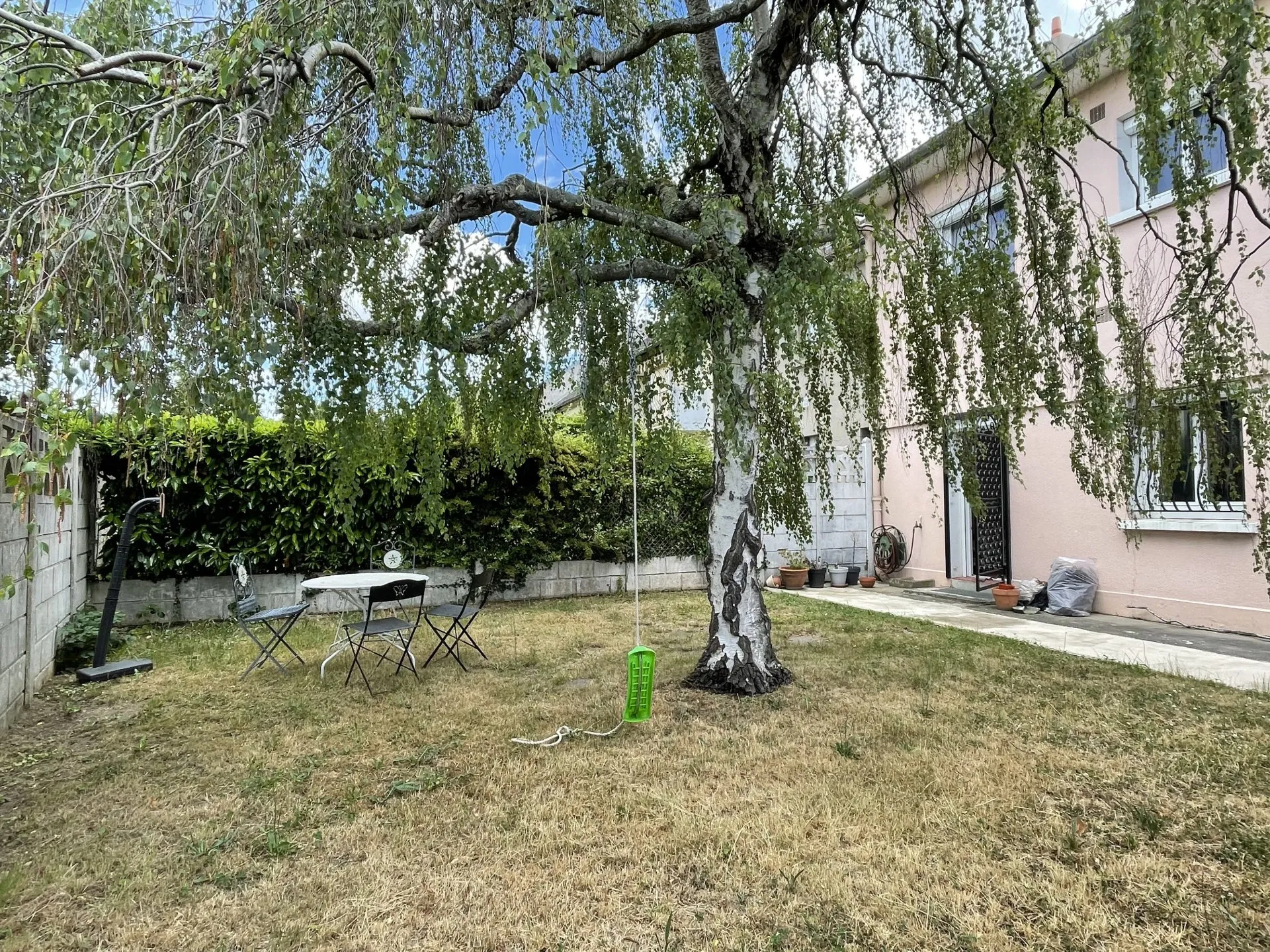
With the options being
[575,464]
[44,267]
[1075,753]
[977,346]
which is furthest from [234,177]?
[575,464]

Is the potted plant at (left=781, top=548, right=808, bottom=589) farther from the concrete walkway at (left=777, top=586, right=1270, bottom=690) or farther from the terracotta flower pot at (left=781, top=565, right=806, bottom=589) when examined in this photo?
the concrete walkway at (left=777, top=586, right=1270, bottom=690)

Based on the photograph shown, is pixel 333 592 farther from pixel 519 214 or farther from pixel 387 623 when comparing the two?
pixel 519 214

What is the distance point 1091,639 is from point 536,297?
20.1 ft

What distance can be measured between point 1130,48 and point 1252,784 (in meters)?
3.33

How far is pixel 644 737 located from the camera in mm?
3949

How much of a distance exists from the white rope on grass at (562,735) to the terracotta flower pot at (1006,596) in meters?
6.08

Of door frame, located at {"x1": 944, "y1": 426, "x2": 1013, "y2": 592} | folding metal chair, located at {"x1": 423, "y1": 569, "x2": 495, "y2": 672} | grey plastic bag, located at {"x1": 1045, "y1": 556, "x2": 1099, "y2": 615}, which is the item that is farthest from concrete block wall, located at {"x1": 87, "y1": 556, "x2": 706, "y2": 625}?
grey plastic bag, located at {"x1": 1045, "y1": 556, "x2": 1099, "y2": 615}

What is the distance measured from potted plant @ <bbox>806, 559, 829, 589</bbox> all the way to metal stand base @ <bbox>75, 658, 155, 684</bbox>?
27.0ft

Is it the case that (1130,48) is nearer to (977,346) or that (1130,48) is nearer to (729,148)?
(977,346)

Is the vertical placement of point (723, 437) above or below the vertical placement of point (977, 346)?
below

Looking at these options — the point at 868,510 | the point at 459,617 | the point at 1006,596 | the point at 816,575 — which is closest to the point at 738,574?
the point at 459,617

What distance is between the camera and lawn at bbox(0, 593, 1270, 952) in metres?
2.23

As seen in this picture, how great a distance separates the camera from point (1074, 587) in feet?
25.3

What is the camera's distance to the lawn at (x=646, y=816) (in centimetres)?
223
